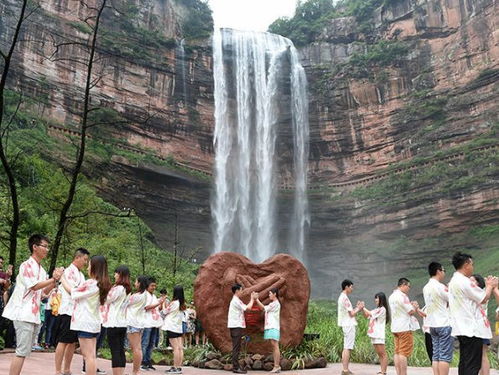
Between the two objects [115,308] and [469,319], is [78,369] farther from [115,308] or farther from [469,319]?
[469,319]

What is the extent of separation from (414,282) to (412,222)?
401cm

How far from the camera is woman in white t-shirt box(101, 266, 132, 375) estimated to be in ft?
16.5

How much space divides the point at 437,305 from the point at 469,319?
86 cm

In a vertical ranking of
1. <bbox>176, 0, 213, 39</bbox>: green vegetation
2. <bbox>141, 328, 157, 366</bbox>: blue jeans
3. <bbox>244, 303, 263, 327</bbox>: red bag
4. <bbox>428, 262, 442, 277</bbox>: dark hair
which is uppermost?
<bbox>176, 0, 213, 39</bbox>: green vegetation

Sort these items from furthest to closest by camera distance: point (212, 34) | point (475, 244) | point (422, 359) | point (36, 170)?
point (212, 34) → point (475, 244) → point (36, 170) → point (422, 359)

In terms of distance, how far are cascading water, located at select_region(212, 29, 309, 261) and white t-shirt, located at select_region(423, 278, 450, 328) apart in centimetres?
2462

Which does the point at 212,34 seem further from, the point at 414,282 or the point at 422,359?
the point at 422,359

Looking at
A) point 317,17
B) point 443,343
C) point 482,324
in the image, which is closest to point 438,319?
point 443,343

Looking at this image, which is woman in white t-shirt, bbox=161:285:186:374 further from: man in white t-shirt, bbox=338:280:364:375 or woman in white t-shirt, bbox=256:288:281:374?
man in white t-shirt, bbox=338:280:364:375

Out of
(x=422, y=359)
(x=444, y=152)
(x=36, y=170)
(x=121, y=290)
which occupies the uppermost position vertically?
(x=444, y=152)

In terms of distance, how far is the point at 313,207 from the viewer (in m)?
33.2

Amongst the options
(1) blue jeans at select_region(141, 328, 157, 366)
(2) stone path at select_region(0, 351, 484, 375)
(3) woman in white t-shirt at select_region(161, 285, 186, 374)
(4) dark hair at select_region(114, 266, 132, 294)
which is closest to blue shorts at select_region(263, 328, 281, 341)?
(2) stone path at select_region(0, 351, 484, 375)

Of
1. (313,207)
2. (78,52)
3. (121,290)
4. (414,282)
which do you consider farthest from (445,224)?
(121,290)

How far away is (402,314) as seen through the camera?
20.5 feet
